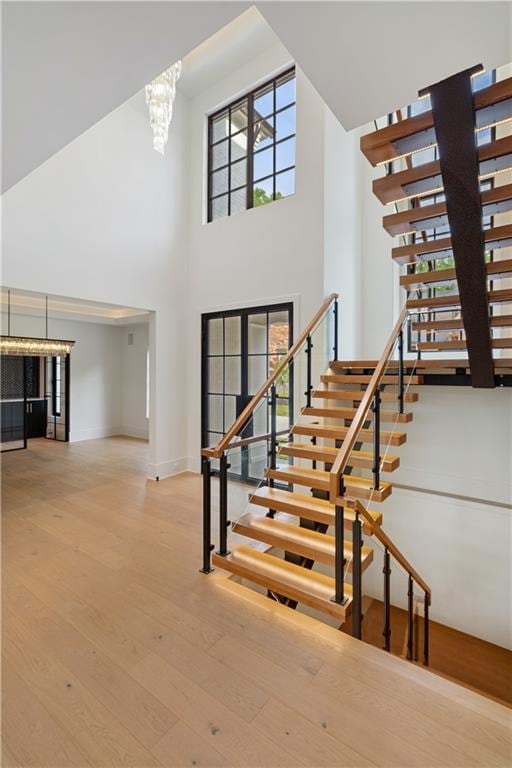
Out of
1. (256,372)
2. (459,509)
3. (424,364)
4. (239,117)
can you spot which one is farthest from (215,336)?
(459,509)

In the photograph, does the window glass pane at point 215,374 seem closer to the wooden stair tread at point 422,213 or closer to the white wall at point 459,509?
the white wall at point 459,509

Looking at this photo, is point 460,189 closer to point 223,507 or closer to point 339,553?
point 339,553

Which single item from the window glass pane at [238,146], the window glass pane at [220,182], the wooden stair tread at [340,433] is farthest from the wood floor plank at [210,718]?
the window glass pane at [238,146]

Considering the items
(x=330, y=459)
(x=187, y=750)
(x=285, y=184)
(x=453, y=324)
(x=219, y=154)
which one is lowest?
(x=187, y=750)

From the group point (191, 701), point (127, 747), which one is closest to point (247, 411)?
point (191, 701)

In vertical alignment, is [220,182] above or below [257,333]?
above

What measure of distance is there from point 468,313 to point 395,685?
256 cm

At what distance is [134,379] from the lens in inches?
364

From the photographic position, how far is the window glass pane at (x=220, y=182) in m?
5.71

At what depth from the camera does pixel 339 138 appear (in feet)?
15.5

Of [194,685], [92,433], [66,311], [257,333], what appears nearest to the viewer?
[194,685]

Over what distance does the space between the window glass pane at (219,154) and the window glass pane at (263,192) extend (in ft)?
3.05

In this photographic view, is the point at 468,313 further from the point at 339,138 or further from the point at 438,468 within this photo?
the point at 339,138

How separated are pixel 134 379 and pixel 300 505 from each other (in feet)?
23.2
